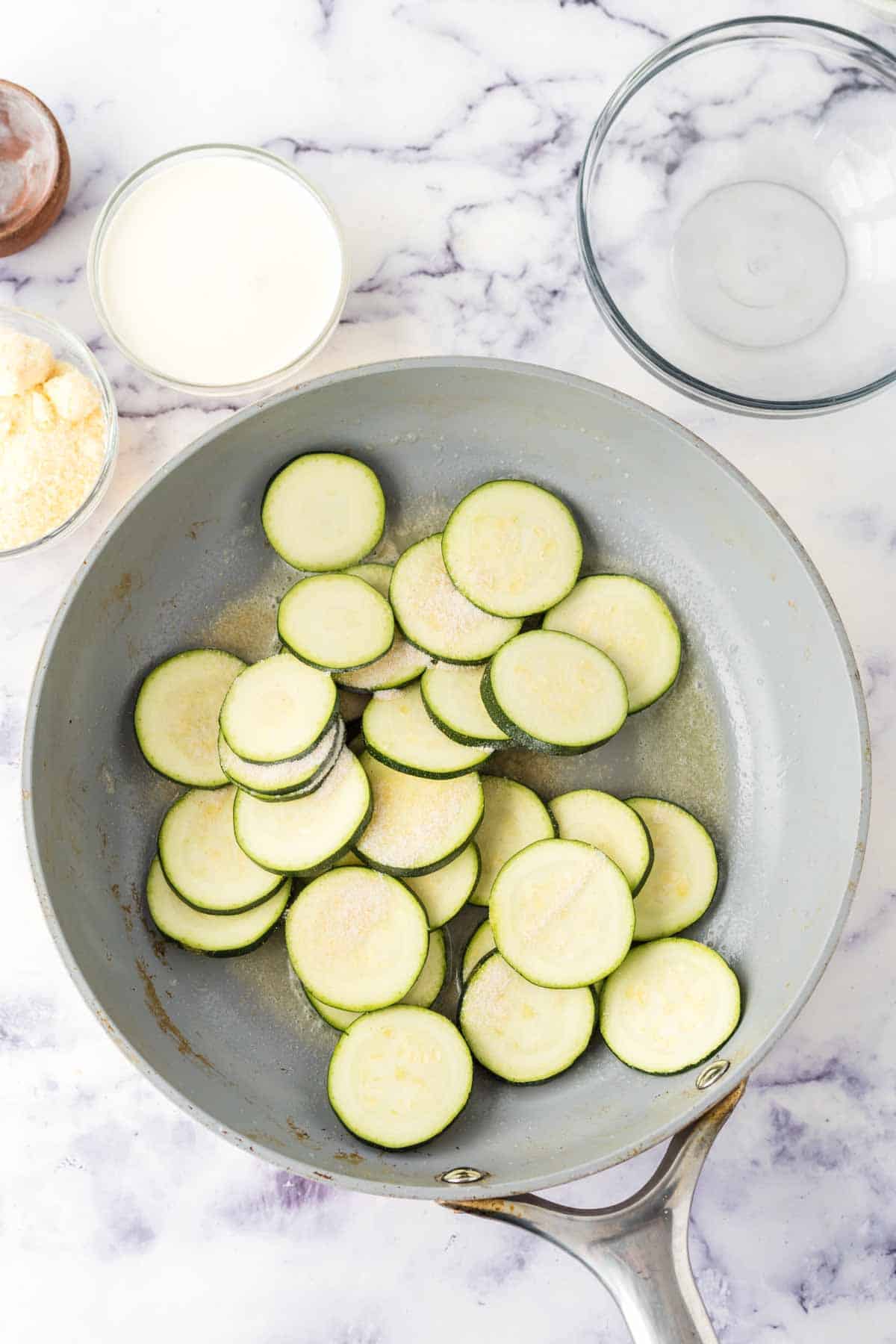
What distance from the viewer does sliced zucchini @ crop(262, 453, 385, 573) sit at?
5.01 ft

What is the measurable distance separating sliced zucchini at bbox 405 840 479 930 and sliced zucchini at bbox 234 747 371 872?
0.39 ft

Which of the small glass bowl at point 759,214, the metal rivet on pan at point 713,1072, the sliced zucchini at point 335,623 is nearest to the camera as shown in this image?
the metal rivet on pan at point 713,1072

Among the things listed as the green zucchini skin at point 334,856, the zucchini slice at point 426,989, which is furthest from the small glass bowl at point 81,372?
the zucchini slice at point 426,989

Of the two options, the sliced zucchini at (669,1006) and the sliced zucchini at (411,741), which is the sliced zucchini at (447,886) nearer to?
the sliced zucchini at (411,741)

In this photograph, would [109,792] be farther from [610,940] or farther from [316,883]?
[610,940]

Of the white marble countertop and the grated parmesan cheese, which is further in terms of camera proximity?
the white marble countertop

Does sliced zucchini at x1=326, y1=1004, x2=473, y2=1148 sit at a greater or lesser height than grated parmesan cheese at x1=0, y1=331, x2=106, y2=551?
lesser

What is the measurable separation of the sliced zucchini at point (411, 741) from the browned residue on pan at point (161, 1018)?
42cm

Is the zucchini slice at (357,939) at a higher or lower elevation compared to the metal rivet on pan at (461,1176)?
higher

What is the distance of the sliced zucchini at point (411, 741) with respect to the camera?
58.7 inches

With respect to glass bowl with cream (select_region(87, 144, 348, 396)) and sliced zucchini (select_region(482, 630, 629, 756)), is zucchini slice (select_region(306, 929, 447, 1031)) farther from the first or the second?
glass bowl with cream (select_region(87, 144, 348, 396))

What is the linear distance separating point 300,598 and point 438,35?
2.90 ft

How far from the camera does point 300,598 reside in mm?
1515

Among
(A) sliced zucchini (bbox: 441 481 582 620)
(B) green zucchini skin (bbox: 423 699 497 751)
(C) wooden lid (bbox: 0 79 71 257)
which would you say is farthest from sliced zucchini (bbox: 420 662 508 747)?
(C) wooden lid (bbox: 0 79 71 257)
